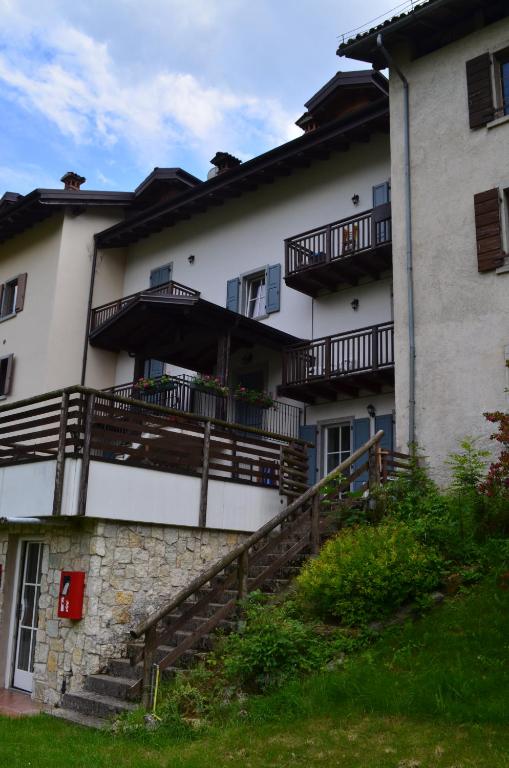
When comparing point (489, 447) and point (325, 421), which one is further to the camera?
point (325, 421)

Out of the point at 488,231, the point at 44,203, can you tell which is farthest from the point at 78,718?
the point at 44,203

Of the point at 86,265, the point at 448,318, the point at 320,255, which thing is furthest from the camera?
the point at 86,265

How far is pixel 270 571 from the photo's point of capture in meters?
9.73

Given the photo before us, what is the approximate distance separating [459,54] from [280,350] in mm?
6679

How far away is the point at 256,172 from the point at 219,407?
5.85 meters

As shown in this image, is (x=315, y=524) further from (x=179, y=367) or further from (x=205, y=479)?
(x=179, y=367)

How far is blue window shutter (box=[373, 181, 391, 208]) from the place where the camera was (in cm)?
1586

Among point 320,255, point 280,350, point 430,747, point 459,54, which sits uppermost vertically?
point 459,54

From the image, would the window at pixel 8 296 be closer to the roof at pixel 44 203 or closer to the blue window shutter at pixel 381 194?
the roof at pixel 44 203

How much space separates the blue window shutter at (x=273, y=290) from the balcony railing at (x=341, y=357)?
5.64ft

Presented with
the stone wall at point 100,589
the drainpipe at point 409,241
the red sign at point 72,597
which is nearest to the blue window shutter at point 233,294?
the drainpipe at point 409,241

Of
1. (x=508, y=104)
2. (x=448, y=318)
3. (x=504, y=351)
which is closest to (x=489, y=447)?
(x=504, y=351)

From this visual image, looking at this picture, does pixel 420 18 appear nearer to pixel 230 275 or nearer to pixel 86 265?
pixel 230 275

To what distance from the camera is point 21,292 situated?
22.2 m
